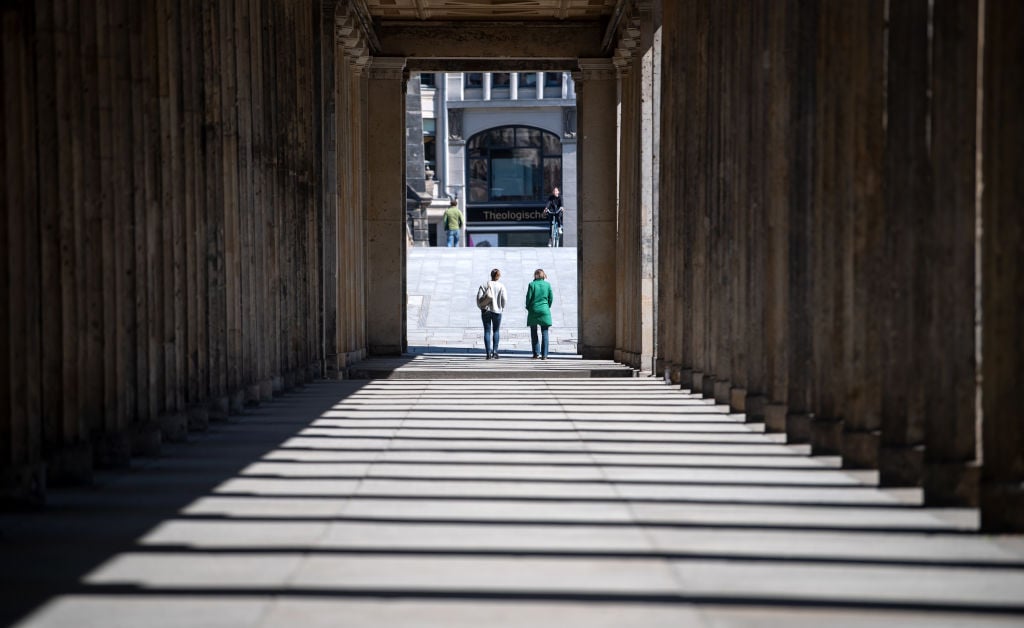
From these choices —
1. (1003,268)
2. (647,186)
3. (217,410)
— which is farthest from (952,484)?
(647,186)

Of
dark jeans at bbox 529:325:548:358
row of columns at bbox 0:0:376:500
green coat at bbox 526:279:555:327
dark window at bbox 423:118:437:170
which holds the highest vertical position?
dark window at bbox 423:118:437:170

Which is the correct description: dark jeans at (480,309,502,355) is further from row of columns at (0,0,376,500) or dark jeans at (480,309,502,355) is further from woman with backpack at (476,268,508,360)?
row of columns at (0,0,376,500)

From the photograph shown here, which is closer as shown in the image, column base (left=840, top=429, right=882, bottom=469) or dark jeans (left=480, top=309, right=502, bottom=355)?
column base (left=840, top=429, right=882, bottom=469)

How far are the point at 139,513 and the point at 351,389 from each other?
10.3 meters

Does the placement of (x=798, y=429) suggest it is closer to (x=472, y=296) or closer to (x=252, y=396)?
(x=252, y=396)

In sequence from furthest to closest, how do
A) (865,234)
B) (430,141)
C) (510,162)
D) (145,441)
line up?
(510,162) → (430,141) → (145,441) → (865,234)

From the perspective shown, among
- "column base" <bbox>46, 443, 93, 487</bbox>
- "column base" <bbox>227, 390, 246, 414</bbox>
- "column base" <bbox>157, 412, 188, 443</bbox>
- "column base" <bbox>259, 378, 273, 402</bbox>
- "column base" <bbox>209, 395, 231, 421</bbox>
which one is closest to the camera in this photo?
"column base" <bbox>46, 443, 93, 487</bbox>

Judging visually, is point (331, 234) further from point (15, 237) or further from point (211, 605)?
point (211, 605)

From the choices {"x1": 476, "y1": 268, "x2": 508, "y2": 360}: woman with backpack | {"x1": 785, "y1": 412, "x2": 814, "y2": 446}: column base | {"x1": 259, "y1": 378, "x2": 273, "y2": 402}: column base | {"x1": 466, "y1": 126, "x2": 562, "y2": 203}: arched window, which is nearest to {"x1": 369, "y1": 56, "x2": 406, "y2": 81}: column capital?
{"x1": 476, "y1": 268, "x2": 508, "y2": 360}: woman with backpack

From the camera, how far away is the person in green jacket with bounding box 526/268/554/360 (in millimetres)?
26547

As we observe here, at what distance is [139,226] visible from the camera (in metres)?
10.5

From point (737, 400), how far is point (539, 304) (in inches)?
518

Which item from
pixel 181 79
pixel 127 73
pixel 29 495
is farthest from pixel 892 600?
pixel 181 79

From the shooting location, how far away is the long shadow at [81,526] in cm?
537
